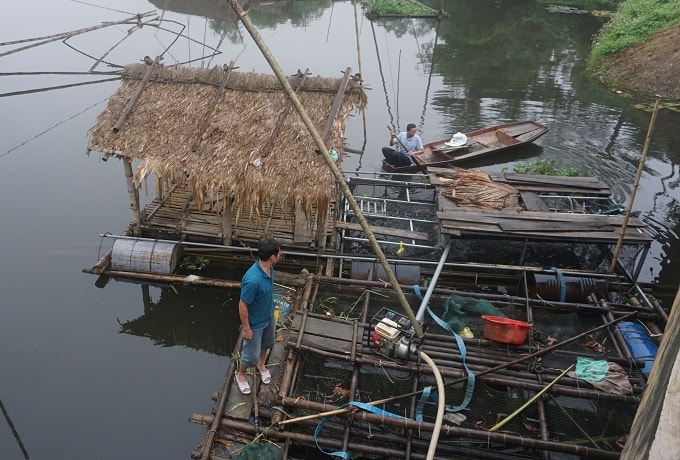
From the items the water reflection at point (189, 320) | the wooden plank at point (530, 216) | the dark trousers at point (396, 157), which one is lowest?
the water reflection at point (189, 320)

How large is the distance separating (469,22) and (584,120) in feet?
49.0

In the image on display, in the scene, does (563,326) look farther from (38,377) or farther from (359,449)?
(38,377)

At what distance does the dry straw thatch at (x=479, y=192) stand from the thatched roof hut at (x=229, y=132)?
96.7 inches

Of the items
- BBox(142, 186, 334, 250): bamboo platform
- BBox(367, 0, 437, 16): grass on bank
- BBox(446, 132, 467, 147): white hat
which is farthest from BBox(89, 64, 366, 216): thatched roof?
BBox(367, 0, 437, 16): grass on bank

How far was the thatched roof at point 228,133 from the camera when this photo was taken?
891 cm

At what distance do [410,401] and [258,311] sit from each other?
2.27m

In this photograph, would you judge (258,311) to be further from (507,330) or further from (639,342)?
(639,342)

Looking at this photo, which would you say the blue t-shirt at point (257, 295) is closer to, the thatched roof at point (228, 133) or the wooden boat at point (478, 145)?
the thatched roof at point (228, 133)

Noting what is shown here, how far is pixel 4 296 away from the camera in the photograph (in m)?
9.86

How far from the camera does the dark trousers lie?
1373 centimetres

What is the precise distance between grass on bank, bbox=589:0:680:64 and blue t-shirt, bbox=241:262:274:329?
900 inches

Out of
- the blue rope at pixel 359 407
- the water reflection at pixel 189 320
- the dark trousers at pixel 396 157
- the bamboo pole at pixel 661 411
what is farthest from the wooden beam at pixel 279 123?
the bamboo pole at pixel 661 411

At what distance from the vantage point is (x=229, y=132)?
9.44m

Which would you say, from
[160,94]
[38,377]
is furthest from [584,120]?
[38,377]
